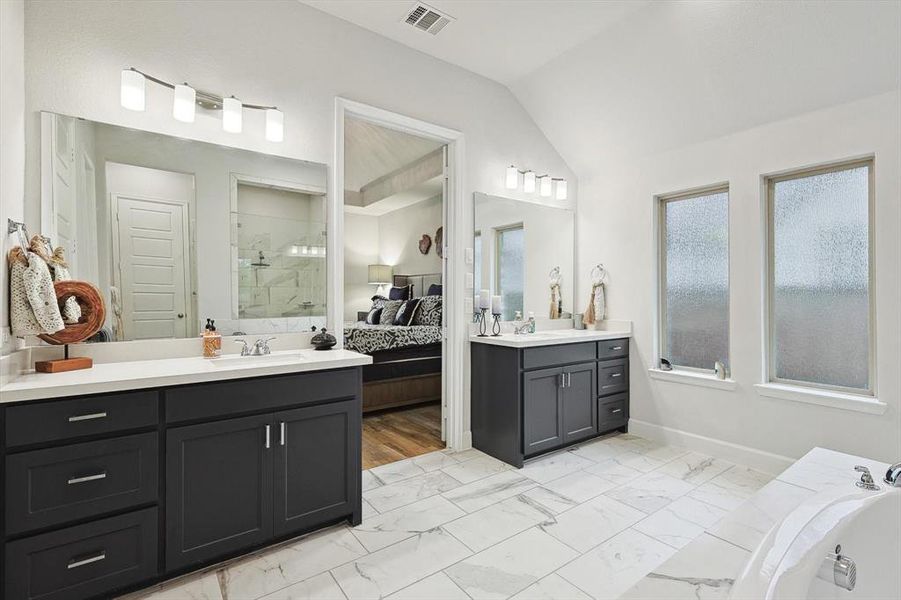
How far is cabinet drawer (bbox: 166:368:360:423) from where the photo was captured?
1.78m

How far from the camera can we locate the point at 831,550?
120cm

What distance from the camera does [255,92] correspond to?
248 cm

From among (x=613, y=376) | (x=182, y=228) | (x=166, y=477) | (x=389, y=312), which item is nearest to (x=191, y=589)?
(x=166, y=477)

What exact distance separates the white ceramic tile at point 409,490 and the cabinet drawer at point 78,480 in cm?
119

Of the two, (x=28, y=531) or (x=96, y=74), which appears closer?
(x=28, y=531)

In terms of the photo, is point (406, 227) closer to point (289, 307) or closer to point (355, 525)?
point (289, 307)

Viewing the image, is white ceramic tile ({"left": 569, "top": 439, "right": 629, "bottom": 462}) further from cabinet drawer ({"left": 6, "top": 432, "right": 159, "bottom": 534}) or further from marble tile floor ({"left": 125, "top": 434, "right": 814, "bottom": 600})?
cabinet drawer ({"left": 6, "top": 432, "right": 159, "bottom": 534})

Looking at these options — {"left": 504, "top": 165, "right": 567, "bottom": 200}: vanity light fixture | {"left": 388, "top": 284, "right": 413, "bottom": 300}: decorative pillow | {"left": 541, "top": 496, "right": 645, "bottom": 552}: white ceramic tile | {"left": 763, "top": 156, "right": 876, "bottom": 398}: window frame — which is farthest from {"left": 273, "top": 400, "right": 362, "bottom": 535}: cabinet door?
{"left": 388, "top": 284, "right": 413, "bottom": 300}: decorative pillow

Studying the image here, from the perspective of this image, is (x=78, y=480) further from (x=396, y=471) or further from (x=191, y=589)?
(x=396, y=471)

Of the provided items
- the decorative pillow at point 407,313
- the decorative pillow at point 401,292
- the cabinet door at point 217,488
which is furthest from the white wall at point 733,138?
the decorative pillow at point 401,292

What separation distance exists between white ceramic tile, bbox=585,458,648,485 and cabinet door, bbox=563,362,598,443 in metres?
0.32

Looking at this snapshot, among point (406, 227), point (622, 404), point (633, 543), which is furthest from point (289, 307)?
point (406, 227)

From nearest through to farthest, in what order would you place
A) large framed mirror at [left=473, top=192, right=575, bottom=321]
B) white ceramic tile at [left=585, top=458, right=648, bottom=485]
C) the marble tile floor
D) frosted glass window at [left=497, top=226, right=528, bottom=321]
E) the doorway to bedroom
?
1. the marble tile floor
2. white ceramic tile at [left=585, top=458, right=648, bottom=485]
3. large framed mirror at [left=473, top=192, right=575, bottom=321]
4. frosted glass window at [left=497, top=226, right=528, bottom=321]
5. the doorway to bedroom

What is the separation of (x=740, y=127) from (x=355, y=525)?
355 centimetres
